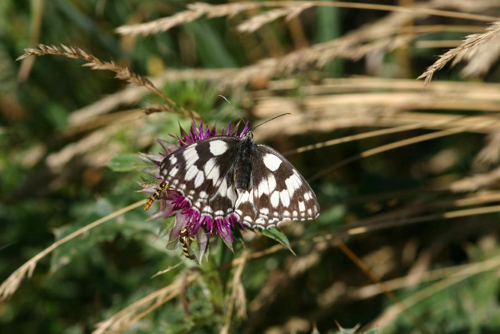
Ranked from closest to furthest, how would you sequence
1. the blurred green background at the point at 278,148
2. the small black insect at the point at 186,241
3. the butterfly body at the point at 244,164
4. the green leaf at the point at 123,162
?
the small black insect at the point at 186,241 < the butterfly body at the point at 244,164 < the green leaf at the point at 123,162 < the blurred green background at the point at 278,148

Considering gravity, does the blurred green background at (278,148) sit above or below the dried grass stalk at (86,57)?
below

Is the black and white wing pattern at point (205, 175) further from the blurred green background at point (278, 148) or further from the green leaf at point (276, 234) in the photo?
the blurred green background at point (278, 148)

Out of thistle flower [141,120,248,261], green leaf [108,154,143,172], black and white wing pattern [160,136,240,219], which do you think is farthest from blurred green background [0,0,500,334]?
black and white wing pattern [160,136,240,219]

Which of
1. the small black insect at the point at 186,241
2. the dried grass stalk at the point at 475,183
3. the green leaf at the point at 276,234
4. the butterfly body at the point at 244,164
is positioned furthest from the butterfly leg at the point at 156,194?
the dried grass stalk at the point at 475,183

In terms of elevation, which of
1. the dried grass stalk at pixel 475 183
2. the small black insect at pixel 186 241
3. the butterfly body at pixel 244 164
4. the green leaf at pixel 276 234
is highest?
the butterfly body at pixel 244 164

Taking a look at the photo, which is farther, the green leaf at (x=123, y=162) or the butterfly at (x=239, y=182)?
the green leaf at (x=123, y=162)

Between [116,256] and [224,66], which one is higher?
[224,66]

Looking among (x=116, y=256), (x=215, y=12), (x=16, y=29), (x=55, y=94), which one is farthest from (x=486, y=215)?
(x=16, y=29)

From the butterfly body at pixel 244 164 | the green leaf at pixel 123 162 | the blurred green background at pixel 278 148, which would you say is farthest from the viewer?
the blurred green background at pixel 278 148

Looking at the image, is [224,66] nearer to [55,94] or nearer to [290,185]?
[55,94]
